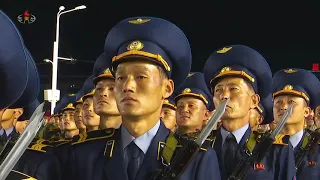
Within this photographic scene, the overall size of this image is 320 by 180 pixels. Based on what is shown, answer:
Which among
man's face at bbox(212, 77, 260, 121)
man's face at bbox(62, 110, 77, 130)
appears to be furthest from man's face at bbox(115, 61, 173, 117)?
man's face at bbox(62, 110, 77, 130)

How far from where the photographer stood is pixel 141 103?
10.6ft

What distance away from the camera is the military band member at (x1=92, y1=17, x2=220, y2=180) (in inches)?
126

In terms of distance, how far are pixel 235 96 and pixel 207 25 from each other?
2017 cm

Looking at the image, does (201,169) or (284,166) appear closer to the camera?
(201,169)

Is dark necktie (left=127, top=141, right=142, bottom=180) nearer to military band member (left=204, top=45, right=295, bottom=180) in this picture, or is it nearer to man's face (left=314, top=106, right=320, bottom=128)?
military band member (left=204, top=45, right=295, bottom=180)

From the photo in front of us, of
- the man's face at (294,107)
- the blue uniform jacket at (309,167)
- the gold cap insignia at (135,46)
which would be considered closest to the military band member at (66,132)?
the gold cap insignia at (135,46)

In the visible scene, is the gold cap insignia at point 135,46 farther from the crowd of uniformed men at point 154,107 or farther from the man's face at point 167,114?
the man's face at point 167,114

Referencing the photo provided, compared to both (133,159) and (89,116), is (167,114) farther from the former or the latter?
(133,159)

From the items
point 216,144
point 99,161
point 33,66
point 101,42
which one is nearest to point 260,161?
point 216,144

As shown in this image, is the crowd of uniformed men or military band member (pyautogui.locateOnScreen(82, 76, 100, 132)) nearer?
the crowd of uniformed men

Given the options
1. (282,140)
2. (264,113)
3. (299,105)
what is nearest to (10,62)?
(282,140)

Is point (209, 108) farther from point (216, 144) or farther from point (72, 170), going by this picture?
point (72, 170)

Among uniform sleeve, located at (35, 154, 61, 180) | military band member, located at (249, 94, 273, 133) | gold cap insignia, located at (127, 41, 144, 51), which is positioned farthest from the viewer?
military band member, located at (249, 94, 273, 133)

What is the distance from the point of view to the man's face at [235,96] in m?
4.66
